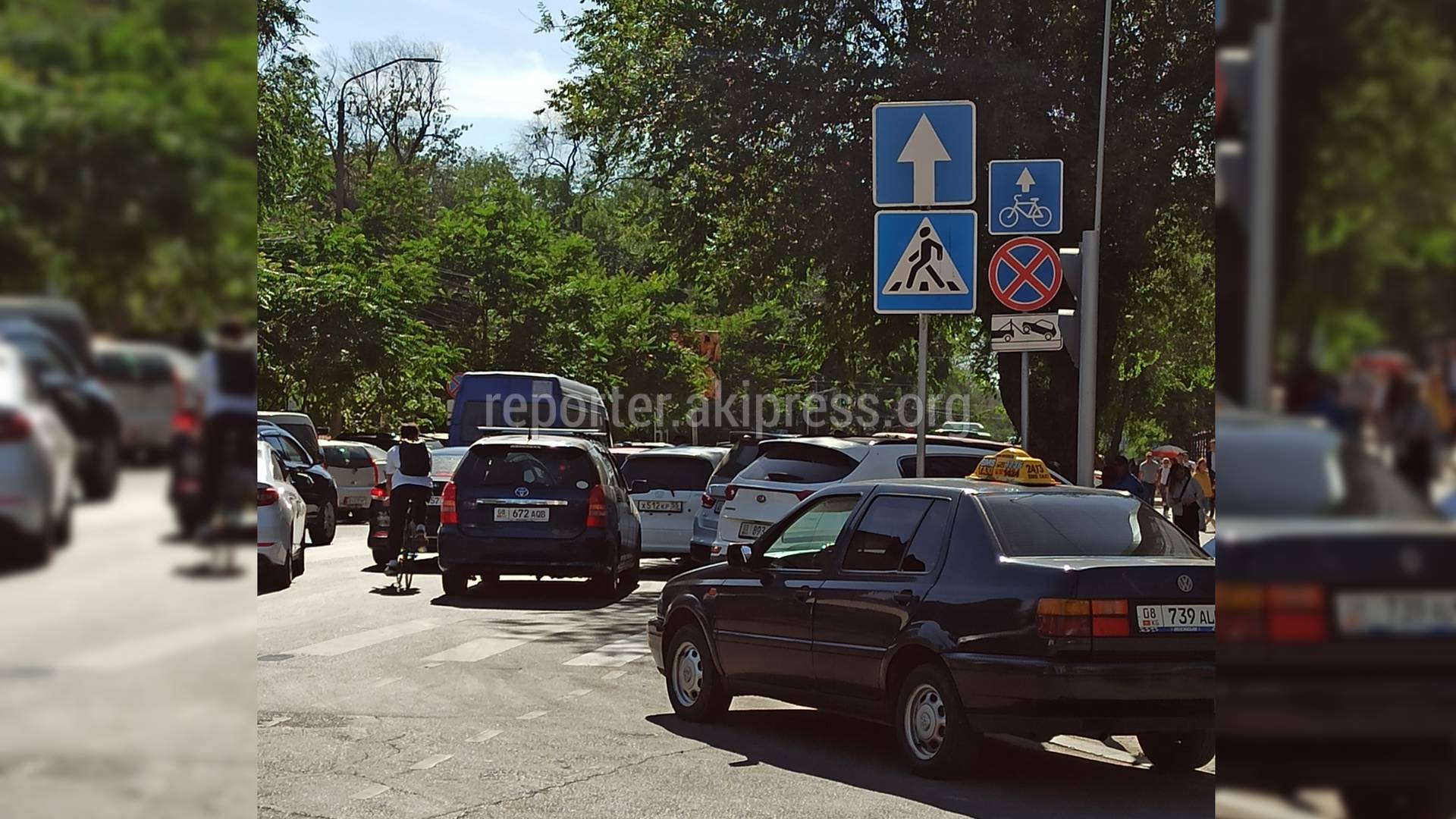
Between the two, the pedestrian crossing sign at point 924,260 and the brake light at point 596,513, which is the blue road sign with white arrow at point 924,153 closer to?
the pedestrian crossing sign at point 924,260

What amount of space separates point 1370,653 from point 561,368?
5065 centimetres

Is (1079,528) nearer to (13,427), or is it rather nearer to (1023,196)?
(13,427)

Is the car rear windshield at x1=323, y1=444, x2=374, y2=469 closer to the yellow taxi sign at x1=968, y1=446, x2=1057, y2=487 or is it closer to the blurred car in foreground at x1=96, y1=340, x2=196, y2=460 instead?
the yellow taxi sign at x1=968, y1=446, x2=1057, y2=487

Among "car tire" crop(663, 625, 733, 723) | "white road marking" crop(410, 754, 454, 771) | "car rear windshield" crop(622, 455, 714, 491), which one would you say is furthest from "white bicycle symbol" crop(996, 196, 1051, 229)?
"white road marking" crop(410, 754, 454, 771)

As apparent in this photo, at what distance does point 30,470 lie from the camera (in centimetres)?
108

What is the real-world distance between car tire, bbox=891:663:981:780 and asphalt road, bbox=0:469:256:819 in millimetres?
6753

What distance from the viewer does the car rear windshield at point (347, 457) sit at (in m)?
34.1

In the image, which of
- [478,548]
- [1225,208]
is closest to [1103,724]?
[1225,208]

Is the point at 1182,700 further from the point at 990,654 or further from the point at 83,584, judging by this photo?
the point at 83,584

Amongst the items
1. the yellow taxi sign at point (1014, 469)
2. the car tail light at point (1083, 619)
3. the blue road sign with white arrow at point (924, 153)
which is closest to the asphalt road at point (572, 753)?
the car tail light at point (1083, 619)

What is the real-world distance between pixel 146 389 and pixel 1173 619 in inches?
269

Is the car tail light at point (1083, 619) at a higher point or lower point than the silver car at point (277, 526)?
higher

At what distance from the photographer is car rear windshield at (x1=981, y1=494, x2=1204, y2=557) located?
8047mm

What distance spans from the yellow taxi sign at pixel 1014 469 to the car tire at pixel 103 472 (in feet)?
28.4
